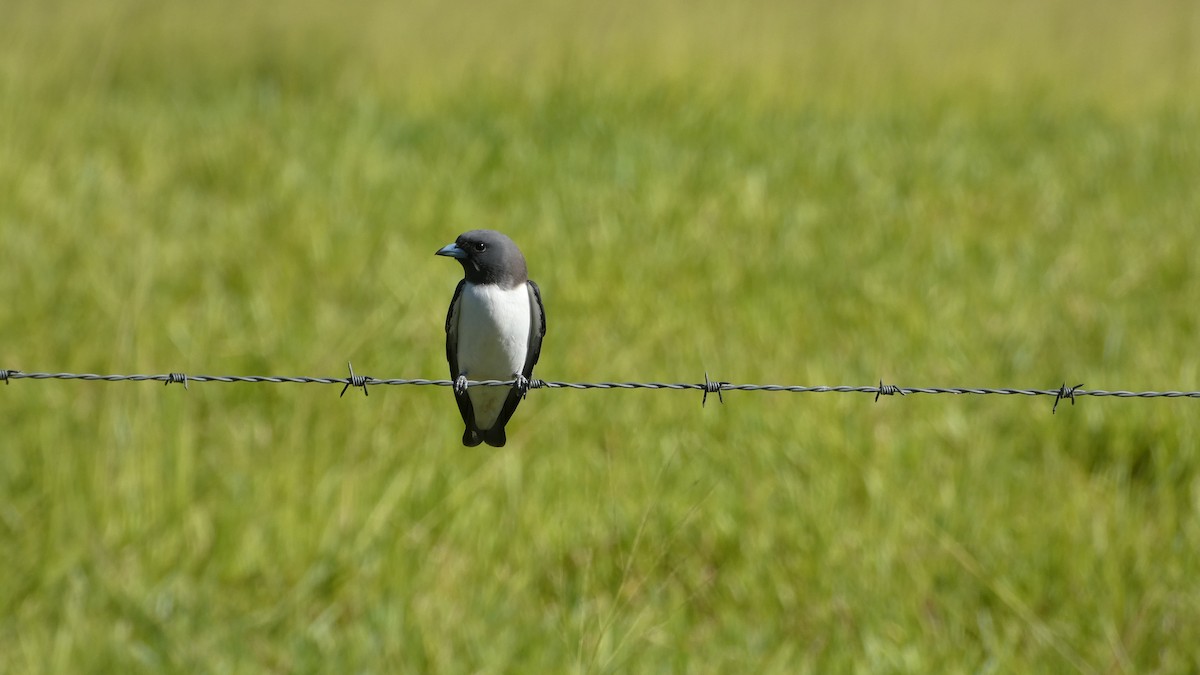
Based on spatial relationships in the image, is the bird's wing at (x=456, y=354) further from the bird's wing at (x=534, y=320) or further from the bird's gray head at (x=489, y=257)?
the bird's wing at (x=534, y=320)

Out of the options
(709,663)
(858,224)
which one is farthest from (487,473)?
(858,224)

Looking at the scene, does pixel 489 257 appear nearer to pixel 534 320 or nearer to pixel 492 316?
pixel 492 316

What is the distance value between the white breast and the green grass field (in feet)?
1.89

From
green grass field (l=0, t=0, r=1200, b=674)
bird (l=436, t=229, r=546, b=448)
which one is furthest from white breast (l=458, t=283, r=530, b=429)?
green grass field (l=0, t=0, r=1200, b=674)

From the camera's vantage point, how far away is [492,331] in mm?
3053

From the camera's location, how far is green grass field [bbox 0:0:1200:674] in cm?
405

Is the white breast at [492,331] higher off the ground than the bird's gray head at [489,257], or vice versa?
the bird's gray head at [489,257]

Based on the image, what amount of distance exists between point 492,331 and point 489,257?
18 cm

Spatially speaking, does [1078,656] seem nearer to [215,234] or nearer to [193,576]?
[193,576]

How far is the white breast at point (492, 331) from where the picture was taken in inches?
119

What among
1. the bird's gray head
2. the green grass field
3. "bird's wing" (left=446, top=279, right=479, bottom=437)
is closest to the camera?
the bird's gray head

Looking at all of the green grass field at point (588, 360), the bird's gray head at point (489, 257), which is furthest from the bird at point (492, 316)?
the green grass field at point (588, 360)

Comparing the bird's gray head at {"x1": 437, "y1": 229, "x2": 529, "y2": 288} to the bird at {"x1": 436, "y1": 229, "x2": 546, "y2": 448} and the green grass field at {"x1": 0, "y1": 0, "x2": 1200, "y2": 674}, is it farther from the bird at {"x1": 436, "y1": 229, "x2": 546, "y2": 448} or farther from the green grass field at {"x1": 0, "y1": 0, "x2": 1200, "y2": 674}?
the green grass field at {"x1": 0, "y1": 0, "x2": 1200, "y2": 674}

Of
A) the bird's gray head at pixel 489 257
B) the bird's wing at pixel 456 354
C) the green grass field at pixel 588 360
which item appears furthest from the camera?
the green grass field at pixel 588 360
